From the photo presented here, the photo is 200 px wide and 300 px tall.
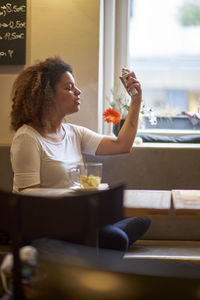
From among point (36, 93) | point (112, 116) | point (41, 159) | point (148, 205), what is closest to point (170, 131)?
point (112, 116)

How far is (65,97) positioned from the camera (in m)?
2.51

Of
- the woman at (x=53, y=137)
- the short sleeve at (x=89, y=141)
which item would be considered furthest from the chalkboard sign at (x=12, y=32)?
the short sleeve at (x=89, y=141)

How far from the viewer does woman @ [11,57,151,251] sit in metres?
2.20

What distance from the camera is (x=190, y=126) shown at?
3.33 metres

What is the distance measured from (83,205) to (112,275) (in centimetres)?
34

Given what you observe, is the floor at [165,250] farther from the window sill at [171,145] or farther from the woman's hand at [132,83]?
the woman's hand at [132,83]

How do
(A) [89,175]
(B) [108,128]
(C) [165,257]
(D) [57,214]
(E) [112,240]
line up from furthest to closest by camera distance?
(B) [108,128] → (C) [165,257] → (E) [112,240] → (A) [89,175] → (D) [57,214]

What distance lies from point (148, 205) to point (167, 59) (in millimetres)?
1789

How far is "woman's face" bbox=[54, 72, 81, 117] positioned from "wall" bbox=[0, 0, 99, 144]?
14.5 inches

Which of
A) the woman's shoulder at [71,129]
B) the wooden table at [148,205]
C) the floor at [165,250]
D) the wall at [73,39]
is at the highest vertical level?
the wall at [73,39]

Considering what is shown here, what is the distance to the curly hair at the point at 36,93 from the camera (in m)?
2.43

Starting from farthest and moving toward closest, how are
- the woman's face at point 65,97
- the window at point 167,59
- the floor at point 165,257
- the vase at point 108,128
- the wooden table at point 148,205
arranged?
the window at point 167,59
the vase at point 108,128
the woman's face at point 65,97
the floor at point 165,257
the wooden table at point 148,205

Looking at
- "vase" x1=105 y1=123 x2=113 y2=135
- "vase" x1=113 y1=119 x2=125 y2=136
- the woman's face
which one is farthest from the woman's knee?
"vase" x1=105 y1=123 x2=113 y2=135

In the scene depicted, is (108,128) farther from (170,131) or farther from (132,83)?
(132,83)
